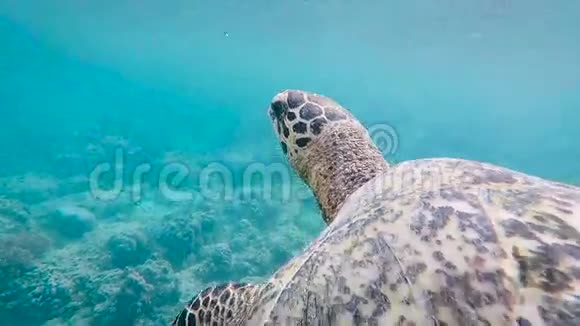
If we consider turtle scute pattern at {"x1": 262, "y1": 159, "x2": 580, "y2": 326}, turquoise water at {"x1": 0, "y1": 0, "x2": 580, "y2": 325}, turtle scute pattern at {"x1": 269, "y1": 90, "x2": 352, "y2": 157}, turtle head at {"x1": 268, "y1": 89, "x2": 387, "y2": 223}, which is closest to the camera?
turtle scute pattern at {"x1": 262, "y1": 159, "x2": 580, "y2": 326}

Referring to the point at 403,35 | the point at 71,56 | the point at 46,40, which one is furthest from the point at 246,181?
the point at 71,56

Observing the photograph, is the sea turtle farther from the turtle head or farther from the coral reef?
the coral reef

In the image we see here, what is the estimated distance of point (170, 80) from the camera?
104750mm

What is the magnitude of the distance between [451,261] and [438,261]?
3 cm

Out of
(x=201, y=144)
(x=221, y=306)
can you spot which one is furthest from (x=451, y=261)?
(x=201, y=144)

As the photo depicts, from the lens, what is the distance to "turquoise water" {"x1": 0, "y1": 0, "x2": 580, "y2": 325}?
28.6ft

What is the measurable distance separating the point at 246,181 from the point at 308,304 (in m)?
13.7

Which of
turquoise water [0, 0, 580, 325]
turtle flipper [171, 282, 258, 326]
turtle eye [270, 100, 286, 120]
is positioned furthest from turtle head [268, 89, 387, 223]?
turquoise water [0, 0, 580, 325]

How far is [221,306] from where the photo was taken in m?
1.81

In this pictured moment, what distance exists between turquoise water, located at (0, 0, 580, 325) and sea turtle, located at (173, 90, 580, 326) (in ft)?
10.6

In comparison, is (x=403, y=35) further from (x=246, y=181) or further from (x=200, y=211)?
(x=200, y=211)

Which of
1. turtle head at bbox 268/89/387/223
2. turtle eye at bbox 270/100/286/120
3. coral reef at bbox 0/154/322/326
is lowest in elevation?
coral reef at bbox 0/154/322/326

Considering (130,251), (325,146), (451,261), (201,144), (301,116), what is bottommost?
(130,251)

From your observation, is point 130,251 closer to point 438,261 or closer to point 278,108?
point 278,108
